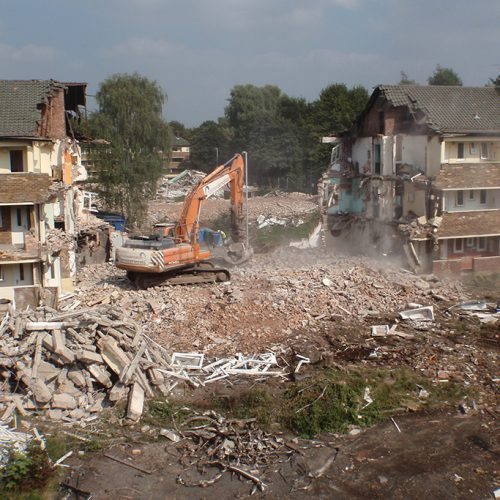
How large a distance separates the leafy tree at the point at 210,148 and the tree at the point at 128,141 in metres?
29.8

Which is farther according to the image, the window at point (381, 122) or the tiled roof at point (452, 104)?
the window at point (381, 122)

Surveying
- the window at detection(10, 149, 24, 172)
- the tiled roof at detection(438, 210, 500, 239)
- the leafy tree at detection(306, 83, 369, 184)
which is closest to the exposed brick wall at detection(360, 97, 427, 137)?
the tiled roof at detection(438, 210, 500, 239)

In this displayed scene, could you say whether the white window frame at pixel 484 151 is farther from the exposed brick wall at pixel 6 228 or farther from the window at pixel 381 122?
the exposed brick wall at pixel 6 228

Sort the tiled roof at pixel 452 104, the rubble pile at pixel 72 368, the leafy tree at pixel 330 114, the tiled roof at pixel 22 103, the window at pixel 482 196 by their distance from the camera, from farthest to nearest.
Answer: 1. the leafy tree at pixel 330 114
2. the window at pixel 482 196
3. the tiled roof at pixel 452 104
4. the tiled roof at pixel 22 103
5. the rubble pile at pixel 72 368

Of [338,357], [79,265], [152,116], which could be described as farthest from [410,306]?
[152,116]

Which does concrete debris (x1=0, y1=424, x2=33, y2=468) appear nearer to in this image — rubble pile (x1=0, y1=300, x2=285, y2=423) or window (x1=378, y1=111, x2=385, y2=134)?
rubble pile (x1=0, y1=300, x2=285, y2=423)

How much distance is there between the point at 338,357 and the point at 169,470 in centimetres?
702

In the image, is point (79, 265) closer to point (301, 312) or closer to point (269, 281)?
point (269, 281)

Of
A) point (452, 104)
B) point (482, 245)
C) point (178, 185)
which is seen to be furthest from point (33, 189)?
point (178, 185)

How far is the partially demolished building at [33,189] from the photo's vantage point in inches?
893

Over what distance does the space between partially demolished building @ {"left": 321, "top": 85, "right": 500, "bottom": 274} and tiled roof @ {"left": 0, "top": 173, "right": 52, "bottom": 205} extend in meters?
14.6

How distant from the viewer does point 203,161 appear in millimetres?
75125

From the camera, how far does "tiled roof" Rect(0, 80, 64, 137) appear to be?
2333 centimetres

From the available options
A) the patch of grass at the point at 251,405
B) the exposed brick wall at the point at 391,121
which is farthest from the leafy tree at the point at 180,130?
the patch of grass at the point at 251,405
